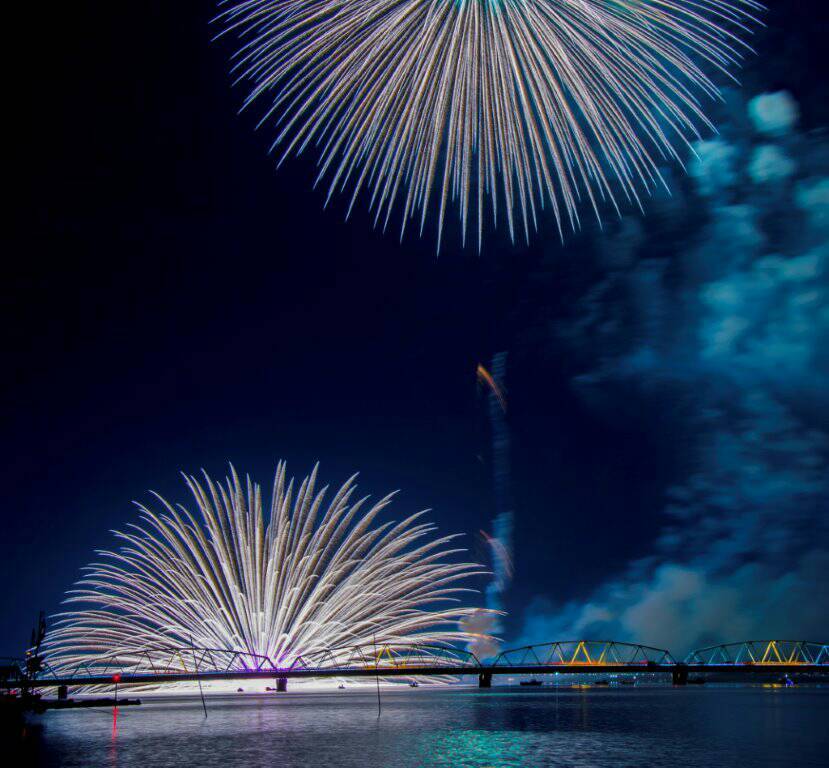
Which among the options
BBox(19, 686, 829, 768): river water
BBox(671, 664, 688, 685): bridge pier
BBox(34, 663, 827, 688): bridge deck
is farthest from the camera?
BBox(671, 664, 688, 685): bridge pier

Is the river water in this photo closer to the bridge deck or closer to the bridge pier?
the bridge deck

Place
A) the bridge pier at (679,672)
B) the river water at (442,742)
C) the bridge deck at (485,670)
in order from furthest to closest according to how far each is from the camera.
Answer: the bridge pier at (679,672), the bridge deck at (485,670), the river water at (442,742)

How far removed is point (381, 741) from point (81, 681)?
7302 centimetres

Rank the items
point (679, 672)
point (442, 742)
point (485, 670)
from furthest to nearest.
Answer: point (679, 672), point (485, 670), point (442, 742)

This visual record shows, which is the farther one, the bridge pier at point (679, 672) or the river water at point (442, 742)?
the bridge pier at point (679, 672)

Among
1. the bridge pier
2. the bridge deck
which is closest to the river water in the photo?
the bridge deck

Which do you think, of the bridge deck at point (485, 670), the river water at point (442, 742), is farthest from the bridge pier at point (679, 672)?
the river water at point (442, 742)

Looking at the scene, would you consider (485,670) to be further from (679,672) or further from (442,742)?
(442,742)

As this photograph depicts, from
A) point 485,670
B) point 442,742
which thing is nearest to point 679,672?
point 485,670

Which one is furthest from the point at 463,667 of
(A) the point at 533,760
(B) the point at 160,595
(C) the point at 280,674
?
(A) the point at 533,760

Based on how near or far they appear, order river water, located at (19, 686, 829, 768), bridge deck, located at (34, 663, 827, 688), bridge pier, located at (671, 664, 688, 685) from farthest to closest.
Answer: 1. bridge pier, located at (671, 664, 688, 685)
2. bridge deck, located at (34, 663, 827, 688)
3. river water, located at (19, 686, 829, 768)

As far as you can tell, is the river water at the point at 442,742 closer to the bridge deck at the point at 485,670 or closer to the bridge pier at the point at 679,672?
the bridge deck at the point at 485,670

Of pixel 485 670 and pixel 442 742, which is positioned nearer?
pixel 442 742

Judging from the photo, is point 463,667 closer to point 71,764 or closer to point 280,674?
point 280,674
